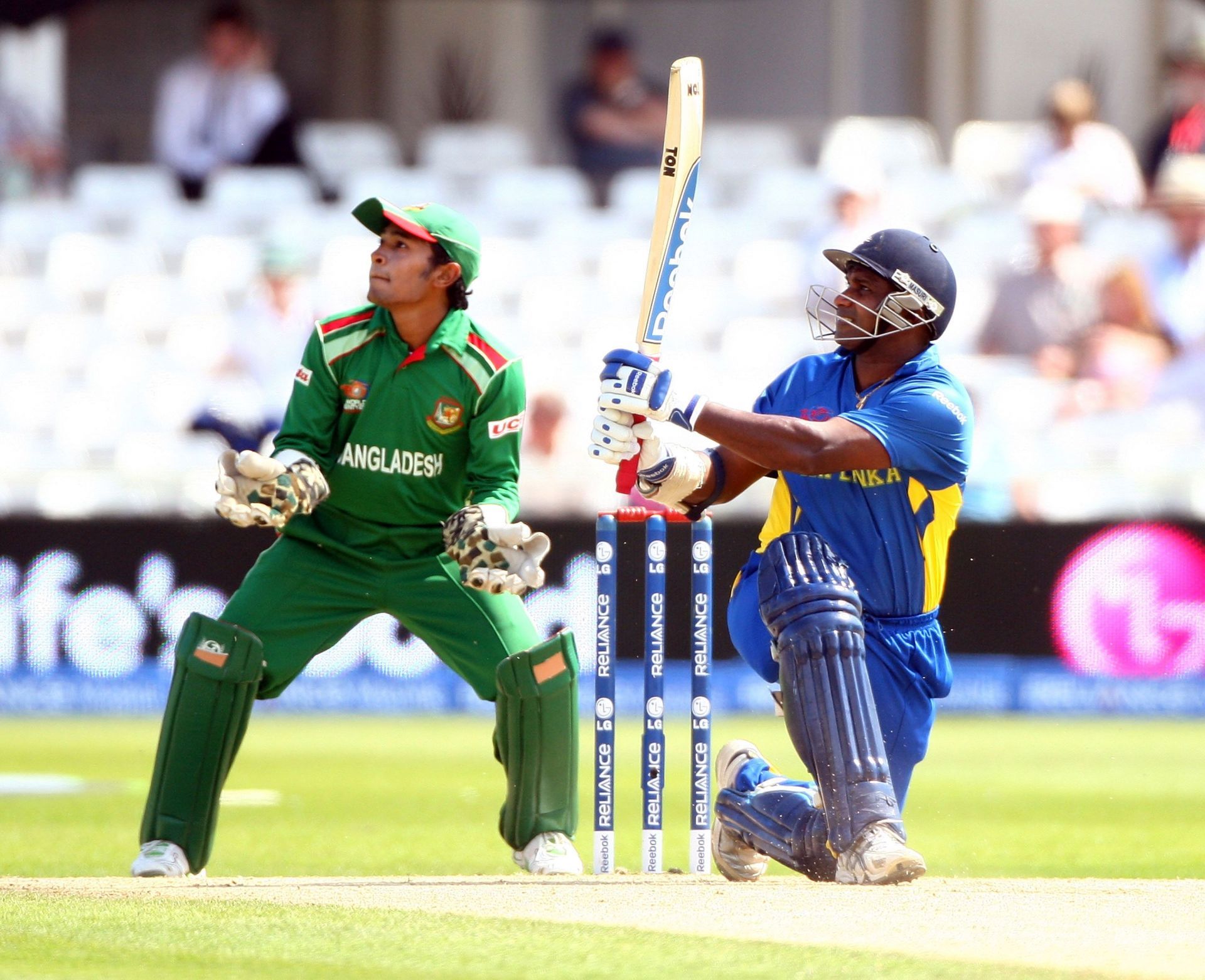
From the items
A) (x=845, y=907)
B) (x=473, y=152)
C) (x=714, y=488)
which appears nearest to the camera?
→ (x=845, y=907)

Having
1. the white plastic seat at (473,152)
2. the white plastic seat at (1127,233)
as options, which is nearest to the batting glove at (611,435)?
the white plastic seat at (1127,233)

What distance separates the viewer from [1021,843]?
6.32 metres

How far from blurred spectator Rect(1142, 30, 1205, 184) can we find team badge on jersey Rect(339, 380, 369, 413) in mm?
8416

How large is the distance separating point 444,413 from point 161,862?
50.5 inches

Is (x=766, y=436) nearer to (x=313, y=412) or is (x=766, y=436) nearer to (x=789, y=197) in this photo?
(x=313, y=412)

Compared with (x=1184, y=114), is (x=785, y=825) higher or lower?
lower

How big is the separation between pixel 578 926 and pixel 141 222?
1018 centimetres

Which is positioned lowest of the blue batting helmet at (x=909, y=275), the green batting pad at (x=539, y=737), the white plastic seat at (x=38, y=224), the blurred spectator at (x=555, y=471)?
the green batting pad at (x=539, y=737)

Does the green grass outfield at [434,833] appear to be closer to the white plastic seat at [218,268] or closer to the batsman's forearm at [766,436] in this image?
the batsman's forearm at [766,436]

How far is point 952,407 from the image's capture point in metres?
4.80

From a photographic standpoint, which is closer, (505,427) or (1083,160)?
(505,427)

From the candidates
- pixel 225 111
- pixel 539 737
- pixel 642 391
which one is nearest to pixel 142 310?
pixel 225 111

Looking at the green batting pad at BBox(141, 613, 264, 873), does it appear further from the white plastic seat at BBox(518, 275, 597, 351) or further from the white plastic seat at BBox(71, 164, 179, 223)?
the white plastic seat at BBox(71, 164, 179, 223)

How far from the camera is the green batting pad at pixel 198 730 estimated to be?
5121mm
